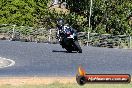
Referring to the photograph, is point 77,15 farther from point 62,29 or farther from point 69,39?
point 62,29

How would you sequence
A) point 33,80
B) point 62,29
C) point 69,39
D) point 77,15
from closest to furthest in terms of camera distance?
point 33,80
point 62,29
point 69,39
point 77,15

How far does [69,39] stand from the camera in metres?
28.2

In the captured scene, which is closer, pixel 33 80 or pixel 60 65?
pixel 33 80

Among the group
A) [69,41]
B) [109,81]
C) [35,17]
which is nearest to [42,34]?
[35,17]

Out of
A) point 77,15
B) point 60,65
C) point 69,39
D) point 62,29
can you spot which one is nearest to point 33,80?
point 60,65

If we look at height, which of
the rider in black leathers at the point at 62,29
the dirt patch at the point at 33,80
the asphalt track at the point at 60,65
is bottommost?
the asphalt track at the point at 60,65

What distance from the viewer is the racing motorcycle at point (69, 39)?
2777cm

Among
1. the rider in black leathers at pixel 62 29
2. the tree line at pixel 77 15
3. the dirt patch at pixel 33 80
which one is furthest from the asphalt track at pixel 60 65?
the tree line at pixel 77 15

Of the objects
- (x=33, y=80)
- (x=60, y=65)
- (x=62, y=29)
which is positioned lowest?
(x=60, y=65)

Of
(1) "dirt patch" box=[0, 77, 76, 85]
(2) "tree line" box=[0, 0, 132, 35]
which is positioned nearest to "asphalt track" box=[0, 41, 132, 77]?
(1) "dirt patch" box=[0, 77, 76, 85]

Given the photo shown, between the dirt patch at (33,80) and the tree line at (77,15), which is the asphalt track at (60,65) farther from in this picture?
the tree line at (77,15)

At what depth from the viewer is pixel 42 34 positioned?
39.9 meters

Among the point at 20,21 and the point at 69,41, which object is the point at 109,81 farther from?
the point at 20,21

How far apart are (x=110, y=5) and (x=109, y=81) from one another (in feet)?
104
